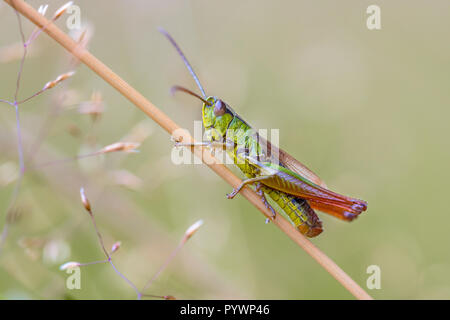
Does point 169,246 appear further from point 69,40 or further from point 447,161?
point 447,161

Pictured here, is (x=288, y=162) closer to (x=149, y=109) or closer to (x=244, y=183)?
(x=244, y=183)

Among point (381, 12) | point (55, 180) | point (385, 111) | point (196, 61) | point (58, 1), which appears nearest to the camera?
point (55, 180)

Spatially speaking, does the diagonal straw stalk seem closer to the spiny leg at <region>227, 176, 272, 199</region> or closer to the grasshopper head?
the spiny leg at <region>227, 176, 272, 199</region>

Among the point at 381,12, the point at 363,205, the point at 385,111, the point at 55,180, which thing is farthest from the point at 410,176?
the point at 55,180

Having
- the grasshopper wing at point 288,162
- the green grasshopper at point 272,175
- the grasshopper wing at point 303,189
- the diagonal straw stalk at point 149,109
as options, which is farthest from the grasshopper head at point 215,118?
the diagonal straw stalk at point 149,109

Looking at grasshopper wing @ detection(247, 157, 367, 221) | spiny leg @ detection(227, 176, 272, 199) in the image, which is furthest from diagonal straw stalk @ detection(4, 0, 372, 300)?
grasshopper wing @ detection(247, 157, 367, 221)

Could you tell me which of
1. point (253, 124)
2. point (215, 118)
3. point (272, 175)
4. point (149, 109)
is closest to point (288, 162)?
point (272, 175)
